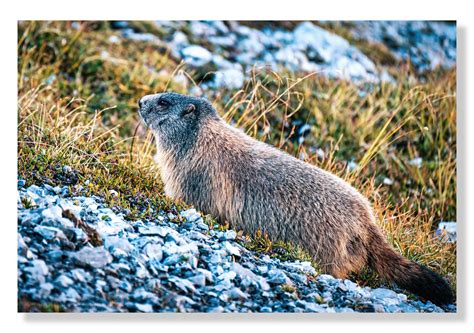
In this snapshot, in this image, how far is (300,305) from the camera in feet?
14.1

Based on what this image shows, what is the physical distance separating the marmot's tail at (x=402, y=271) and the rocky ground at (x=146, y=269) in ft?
0.40

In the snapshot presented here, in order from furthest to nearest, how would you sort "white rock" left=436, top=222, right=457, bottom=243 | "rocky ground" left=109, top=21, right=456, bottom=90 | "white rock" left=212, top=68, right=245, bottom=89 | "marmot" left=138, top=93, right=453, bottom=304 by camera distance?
"rocky ground" left=109, top=21, right=456, bottom=90 < "white rock" left=212, top=68, right=245, bottom=89 < "white rock" left=436, top=222, right=457, bottom=243 < "marmot" left=138, top=93, right=453, bottom=304

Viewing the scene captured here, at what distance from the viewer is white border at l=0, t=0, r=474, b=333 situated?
14.6ft

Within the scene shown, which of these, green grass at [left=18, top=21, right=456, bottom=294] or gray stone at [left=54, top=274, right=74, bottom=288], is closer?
gray stone at [left=54, top=274, right=74, bottom=288]

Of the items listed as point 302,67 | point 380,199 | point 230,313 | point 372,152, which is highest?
point 302,67

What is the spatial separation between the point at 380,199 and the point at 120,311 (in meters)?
Result: 2.39

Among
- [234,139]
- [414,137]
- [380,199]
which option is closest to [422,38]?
[414,137]

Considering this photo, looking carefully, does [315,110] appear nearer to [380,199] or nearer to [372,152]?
[372,152]

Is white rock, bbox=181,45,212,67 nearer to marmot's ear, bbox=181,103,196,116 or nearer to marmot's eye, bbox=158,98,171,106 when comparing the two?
marmot's eye, bbox=158,98,171,106

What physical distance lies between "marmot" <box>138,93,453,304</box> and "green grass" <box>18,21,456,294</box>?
0.96 feet

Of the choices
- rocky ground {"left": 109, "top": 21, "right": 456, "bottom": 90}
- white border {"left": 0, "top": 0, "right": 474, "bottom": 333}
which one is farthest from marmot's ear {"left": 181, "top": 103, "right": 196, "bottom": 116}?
rocky ground {"left": 109, "top": 21, "right": 456, "bottom": 90}
